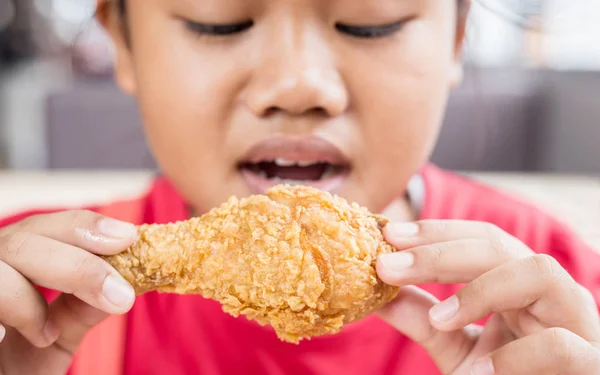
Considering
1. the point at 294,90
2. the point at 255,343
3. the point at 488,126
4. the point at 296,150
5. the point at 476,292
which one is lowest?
the point at 488,126

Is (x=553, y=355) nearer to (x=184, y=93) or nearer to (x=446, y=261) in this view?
(x=446, y=261)

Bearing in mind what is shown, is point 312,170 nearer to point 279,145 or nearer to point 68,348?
point 279,145

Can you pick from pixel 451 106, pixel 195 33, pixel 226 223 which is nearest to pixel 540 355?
pixel 226 223

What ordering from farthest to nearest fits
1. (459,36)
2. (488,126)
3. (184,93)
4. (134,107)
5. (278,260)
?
(134,107) < (488,126) < (459,36) < (184,93) < (278,260)

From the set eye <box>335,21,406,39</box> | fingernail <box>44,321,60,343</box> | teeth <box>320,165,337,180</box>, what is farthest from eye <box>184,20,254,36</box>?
fingernail <box>44,321,60,343</box>

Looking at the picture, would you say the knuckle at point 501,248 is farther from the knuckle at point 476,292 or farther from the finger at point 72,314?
the finger at point 72,314

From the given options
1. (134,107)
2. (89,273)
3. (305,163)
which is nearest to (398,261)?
(305,163)

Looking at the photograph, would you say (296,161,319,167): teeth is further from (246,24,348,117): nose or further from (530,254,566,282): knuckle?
(530,254,566,282): knuckle
